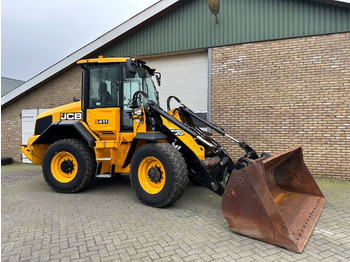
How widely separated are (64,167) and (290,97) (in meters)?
5.85

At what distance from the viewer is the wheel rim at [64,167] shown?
215 inches

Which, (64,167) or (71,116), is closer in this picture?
(64,167)

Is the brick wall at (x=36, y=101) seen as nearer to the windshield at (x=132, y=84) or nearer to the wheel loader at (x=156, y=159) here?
the wheel loader at (x=156, y=159)

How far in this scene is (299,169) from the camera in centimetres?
466

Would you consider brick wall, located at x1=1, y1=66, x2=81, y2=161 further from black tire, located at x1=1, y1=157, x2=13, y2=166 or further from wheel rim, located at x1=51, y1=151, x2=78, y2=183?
wheel rim, located at x1=51, y1=151, x2=78, y2=183

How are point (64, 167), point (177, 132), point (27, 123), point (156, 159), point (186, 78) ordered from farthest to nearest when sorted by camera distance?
1. point (27, 123)
2. point (186, 78)
3. point (64, 167)
4. point (177, 132)
5. point (156, 159)

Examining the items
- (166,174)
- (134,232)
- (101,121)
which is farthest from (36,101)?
(134,232)

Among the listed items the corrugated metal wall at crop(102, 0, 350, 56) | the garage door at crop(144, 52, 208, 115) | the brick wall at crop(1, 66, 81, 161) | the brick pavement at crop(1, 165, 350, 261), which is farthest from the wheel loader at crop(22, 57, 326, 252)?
the brick wall at crop(1, 66, 81, 161)

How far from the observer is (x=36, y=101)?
986cm

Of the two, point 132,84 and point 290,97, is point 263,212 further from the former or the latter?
point 290,97

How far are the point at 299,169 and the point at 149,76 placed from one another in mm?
3664

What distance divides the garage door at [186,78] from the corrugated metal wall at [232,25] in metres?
0.39

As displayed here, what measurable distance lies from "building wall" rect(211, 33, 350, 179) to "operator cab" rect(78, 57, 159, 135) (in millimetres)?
3065

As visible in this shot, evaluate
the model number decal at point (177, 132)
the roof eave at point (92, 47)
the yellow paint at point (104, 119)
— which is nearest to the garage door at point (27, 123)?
the roof eave at point (92, 47)
